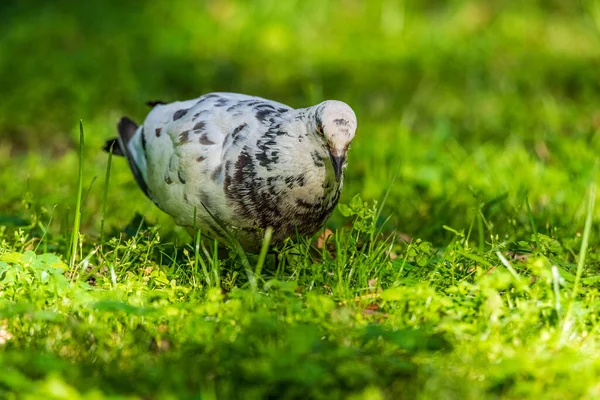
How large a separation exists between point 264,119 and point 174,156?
44 centimetres

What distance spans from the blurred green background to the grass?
0.08 ft

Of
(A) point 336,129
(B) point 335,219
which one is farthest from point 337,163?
(B) point 335,219

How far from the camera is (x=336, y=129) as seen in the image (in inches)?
129

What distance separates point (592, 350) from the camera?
8.97ft

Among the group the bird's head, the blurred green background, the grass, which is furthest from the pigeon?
the blurred green background

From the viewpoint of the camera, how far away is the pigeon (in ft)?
11.1

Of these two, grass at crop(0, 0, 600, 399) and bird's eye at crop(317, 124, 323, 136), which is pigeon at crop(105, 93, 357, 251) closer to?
bird's eye at crop(317, 124, 323, 136)

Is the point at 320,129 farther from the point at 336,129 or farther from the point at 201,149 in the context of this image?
the point at 201,149

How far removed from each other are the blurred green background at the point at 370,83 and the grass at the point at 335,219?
23 mm

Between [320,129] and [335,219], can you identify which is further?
[335,219]

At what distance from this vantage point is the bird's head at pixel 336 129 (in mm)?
3268

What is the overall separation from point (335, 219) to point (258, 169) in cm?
115

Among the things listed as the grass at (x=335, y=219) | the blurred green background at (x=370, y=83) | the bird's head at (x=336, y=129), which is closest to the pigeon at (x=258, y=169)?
the bird's head at (x=336, y=129)

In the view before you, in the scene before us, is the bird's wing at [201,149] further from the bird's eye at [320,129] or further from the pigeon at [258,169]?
the bird's eye at [320,129]
